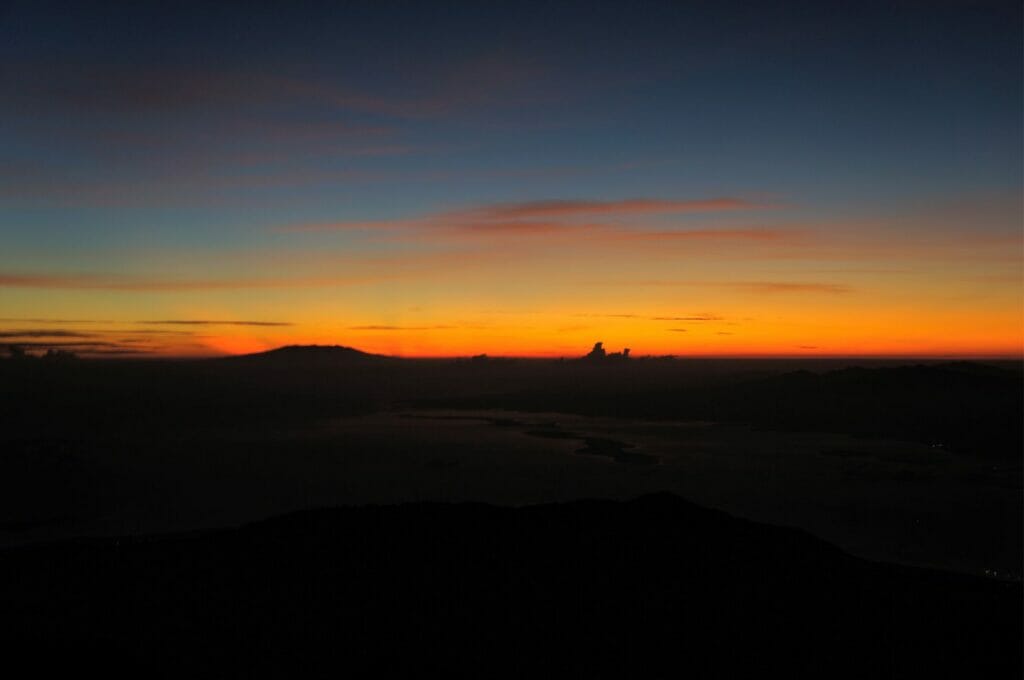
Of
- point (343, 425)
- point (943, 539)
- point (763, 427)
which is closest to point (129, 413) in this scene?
point (343, 425)

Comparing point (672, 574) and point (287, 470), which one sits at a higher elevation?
point (672, 574)

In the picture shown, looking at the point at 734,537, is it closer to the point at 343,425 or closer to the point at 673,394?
the point at 343,425

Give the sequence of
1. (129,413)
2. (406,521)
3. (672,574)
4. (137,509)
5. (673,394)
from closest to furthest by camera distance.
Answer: (672,574) → (406,521) → (137,509) → (129,413) → (673,394)

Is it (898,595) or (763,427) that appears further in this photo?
(763,427)

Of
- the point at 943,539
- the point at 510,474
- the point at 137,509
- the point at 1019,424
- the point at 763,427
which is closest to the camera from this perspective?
the point at 943,539

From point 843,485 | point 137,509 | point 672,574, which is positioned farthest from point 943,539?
point 137,509

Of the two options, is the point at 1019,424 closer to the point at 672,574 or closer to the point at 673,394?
the point at 673,394
